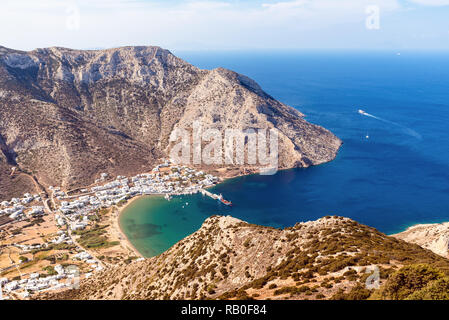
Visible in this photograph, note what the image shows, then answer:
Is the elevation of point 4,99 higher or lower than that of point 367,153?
higher

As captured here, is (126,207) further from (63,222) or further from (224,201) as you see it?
(224,201)

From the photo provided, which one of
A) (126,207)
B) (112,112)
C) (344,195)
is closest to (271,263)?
(126,207)

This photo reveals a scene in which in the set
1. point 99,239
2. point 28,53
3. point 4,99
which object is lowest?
point 99,239

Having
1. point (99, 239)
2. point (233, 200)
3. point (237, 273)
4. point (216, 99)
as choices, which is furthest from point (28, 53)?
point (237, 273)

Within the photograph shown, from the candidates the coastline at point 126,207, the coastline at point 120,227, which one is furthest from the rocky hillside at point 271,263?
the coastline at point 126,207

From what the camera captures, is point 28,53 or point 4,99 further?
point 28,53

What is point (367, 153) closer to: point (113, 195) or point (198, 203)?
point (198, 203)
